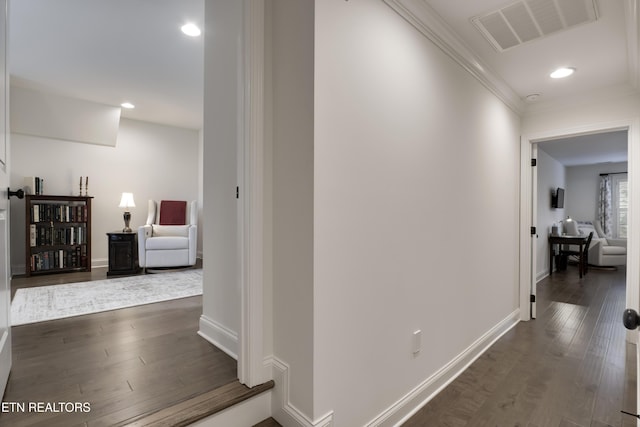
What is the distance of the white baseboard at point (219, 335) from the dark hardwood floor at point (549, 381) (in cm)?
108

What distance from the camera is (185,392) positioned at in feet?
4.62

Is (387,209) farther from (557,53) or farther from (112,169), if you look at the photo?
(112,169)

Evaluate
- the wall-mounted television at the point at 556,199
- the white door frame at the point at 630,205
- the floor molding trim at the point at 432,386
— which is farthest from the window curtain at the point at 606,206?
the floor molding trim at the point at 432,386

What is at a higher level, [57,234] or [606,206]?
[606,206]

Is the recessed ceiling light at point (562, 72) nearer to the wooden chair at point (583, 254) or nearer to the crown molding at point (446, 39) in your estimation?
the crown molding at point (446, 39)

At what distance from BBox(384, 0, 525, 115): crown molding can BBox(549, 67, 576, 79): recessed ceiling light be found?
34cm

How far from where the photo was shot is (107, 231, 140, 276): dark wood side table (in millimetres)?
4457

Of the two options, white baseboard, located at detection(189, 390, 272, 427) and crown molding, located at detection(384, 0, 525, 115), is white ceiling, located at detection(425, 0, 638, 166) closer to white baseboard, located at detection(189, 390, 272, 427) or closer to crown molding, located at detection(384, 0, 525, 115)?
crown molding, located at detection(384, 0, 525, 115)

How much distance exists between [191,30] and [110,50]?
39.3 inches

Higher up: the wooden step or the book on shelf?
the book on shelf

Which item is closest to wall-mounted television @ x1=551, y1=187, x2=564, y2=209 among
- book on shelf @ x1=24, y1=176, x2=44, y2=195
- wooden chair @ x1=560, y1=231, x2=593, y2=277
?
wooden chair @ x1=560, y1=231, x2=593, y2=277

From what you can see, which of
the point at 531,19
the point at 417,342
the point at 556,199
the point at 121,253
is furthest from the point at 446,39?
the point at 556,199

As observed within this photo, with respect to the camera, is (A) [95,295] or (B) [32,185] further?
(B) [32,185]

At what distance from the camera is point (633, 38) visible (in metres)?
1.95
